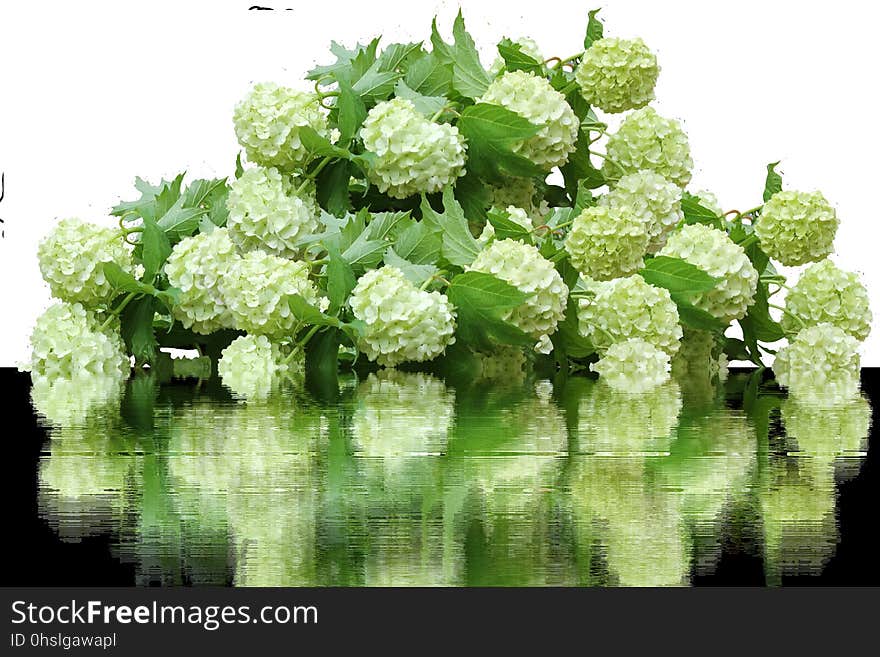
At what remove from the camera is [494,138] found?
2.45m

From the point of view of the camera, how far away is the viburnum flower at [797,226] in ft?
8.06

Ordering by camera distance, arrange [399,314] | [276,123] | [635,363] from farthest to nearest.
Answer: [276,123] < [635,363] < [399,314]

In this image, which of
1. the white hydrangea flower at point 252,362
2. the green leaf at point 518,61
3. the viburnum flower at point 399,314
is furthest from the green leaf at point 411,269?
the green leaf at point 518,61

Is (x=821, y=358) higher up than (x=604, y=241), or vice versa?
(x=604, y=241)

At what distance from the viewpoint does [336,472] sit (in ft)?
4.88

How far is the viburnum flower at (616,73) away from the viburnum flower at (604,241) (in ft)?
1.12

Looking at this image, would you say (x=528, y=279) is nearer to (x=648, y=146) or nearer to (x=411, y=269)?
(x=411, y=269)

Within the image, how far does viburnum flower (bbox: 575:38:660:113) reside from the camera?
2.54 metres

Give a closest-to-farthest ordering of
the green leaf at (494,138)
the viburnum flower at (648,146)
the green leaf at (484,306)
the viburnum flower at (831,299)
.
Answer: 1. the green leaf at (484,306)
2. the green leaf at (494,138)
3. the viburnum flower at (831,299)
4. the viburnum flower at (648,146)

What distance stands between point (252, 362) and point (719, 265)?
81 centimetres

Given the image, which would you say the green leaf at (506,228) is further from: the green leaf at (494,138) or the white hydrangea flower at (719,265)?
the white hydrangea flower at (719,265)

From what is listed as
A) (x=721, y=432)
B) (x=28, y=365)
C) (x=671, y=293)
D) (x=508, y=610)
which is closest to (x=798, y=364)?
(x=671, y=293)

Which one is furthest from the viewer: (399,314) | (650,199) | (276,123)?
(650,199)

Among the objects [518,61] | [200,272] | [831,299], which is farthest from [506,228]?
[831,299]
